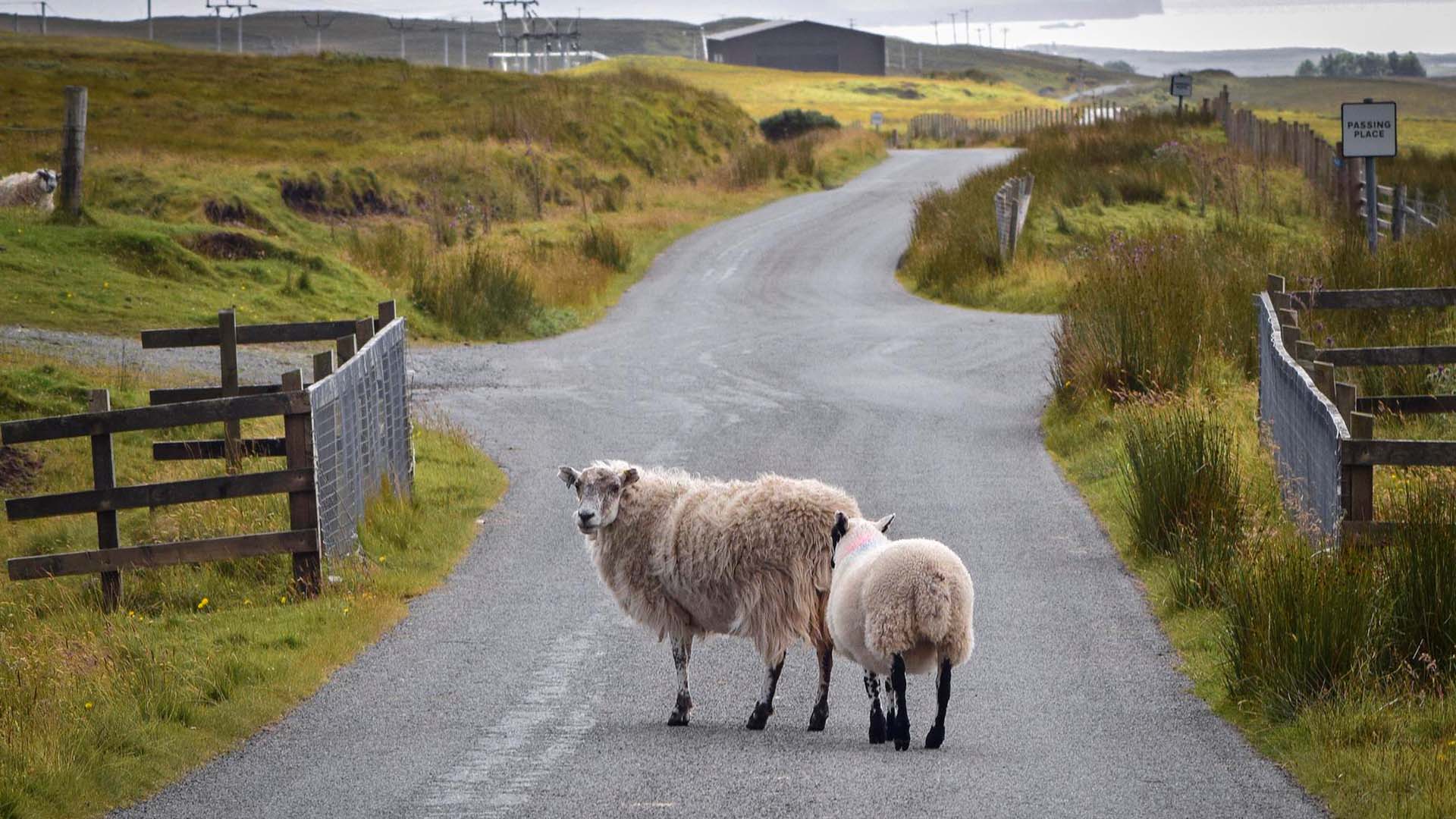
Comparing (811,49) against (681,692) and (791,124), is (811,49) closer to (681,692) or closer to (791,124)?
(791,124)

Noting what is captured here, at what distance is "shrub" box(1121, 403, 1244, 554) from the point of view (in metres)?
10.4

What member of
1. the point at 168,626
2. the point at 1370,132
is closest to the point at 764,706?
the point at 168,626

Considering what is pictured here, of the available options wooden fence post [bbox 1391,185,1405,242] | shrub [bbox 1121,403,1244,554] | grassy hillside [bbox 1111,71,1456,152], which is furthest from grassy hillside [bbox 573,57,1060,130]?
shrub [bbox 1121,403,1244,554]

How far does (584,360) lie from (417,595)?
1215 cm

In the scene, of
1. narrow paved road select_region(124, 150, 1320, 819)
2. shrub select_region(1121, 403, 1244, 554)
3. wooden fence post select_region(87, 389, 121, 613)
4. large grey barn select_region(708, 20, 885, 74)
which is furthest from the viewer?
large grey barn select_region(708, 20, 885, 74)

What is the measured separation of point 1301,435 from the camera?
9898 mm

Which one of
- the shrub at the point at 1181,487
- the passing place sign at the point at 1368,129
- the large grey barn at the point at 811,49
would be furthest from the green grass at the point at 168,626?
the large grey barn at the point at 811,49

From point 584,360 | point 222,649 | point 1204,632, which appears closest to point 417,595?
point 222,649

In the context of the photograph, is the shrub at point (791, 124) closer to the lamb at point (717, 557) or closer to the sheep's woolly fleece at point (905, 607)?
the lamb at point (717, 557)

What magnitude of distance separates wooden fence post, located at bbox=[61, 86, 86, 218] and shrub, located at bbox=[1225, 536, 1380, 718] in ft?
69.8

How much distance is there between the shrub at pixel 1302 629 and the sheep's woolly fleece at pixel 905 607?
153 centimetres

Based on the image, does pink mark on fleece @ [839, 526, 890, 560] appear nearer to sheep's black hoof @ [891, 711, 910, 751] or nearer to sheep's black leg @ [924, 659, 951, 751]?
sheep's black leg @ [924, 659, 951, 751]

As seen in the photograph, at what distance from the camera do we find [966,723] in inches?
292

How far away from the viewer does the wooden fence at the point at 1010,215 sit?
30312mm
